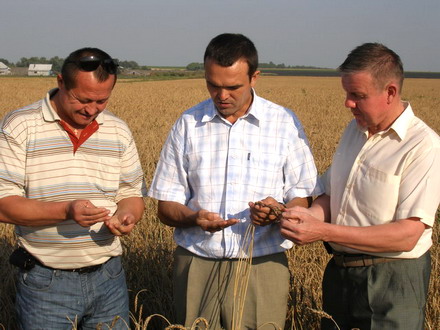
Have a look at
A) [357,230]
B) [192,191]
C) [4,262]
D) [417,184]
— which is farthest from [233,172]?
[4,262]

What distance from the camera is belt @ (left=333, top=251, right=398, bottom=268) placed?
2.60m

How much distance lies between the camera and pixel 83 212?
2424 millimetres

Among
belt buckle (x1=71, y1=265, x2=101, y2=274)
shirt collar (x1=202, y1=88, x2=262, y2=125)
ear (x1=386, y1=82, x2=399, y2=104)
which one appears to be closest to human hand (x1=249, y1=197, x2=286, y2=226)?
shirt collar (x1=202, y1=88, x2=262, y2=125)

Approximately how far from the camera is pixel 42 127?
2584 millimetres

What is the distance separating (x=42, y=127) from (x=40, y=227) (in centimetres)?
46

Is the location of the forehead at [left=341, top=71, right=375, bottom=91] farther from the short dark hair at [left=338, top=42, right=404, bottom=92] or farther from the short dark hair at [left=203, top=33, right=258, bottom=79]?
the short dark hair at [left=203, top=33, right=258, bottom=79]

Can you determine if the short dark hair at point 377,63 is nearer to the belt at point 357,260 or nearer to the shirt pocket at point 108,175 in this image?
the belt at point 357,260

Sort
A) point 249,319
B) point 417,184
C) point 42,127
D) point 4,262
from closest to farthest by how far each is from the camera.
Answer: point 417,184, point 42,127, point 249,319, point 4,262

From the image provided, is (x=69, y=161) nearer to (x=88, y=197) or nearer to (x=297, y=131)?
(x=88, y=197)

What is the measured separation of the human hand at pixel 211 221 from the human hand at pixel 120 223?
0.34 m

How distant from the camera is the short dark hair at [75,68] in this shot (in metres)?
2.54

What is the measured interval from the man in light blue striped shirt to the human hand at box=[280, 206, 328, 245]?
16cm

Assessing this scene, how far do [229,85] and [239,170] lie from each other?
1.33 feet

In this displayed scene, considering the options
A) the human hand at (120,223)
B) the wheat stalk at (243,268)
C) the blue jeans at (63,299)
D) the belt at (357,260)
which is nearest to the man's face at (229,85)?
the wheat stalk at (243,268)
